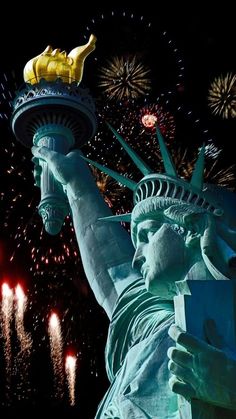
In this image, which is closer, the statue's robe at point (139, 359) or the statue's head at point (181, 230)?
the statue's head at point (181, 230)

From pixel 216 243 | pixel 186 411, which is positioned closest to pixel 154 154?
pixel 216 243

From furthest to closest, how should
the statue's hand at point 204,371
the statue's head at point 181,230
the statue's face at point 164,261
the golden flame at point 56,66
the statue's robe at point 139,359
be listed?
the golden flame at point 56,66, the statue's face at point 164,261, the statue's robe at point 139,359, the statue's head at point 181,230, the statue's hand at point 204,371

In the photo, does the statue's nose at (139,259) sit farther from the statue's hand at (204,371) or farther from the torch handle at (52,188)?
the torch handle at (52,188)

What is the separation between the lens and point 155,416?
23.4 ft

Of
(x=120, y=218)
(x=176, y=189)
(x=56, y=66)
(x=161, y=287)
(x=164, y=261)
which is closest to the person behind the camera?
(x=164, y=261)

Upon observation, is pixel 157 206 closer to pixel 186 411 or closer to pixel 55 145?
pixel 186 411

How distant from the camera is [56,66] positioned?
11422 mm

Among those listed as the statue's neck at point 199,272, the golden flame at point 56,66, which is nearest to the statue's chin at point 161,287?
the statue's neck at point 199,272

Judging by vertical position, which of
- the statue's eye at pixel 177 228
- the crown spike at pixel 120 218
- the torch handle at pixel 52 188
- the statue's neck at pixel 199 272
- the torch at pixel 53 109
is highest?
the torch at pixel 53 109

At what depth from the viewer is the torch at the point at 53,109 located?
35.1ft

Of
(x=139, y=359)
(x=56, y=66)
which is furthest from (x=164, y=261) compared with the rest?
(x=56, y=66)

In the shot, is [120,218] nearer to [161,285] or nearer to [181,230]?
[181,230]

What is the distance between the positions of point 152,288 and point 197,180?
3.78 ft

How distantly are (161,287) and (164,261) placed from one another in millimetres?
277
